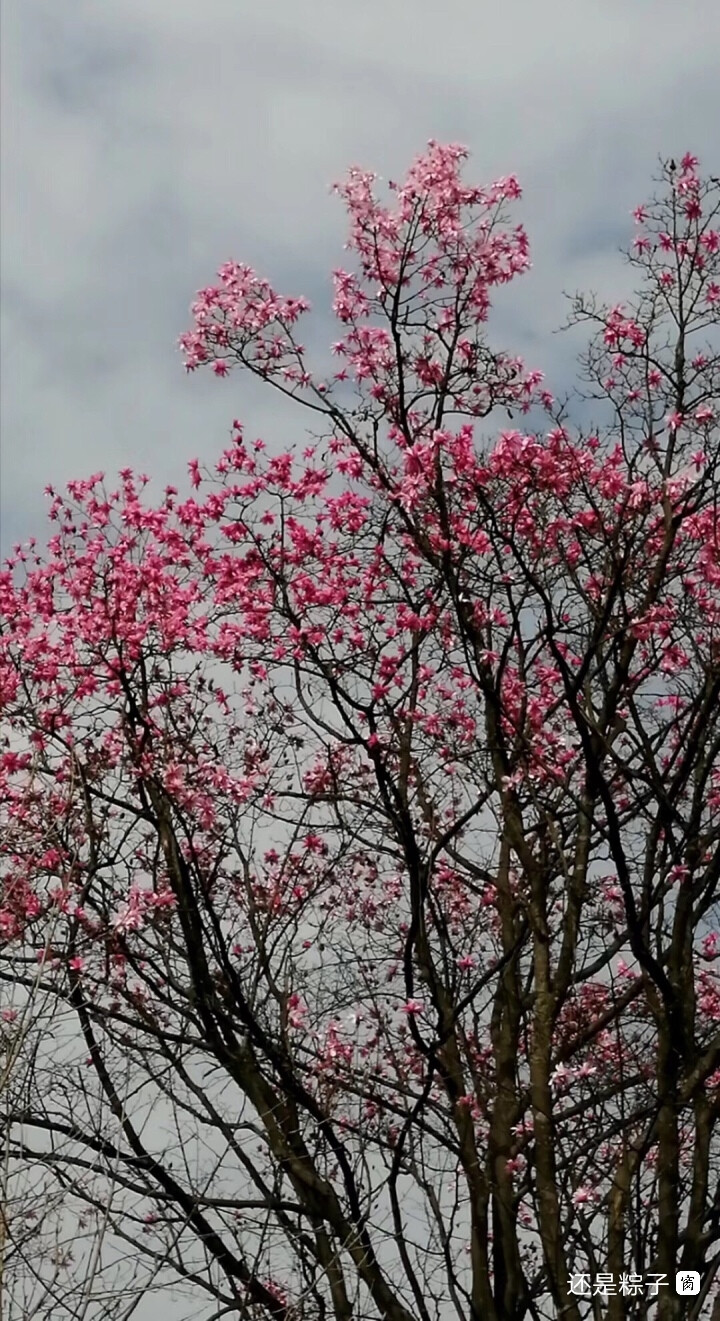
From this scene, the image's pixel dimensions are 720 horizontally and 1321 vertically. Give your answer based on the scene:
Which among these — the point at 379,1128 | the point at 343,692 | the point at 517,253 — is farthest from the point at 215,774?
the point at 517,253

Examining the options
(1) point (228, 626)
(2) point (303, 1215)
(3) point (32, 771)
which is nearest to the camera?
(3) point (32, 771)

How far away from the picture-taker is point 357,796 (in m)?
10.5

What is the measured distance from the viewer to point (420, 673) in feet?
34.4

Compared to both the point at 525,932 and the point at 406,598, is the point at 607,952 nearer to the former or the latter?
the point at 525,932

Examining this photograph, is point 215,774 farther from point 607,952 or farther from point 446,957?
point 607,952

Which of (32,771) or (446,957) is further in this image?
(446,957)

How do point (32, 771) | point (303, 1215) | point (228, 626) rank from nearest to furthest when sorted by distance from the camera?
point (32, 771) < point (303, 1215) < point (228, 626)

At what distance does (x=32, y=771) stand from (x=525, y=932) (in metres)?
3.46

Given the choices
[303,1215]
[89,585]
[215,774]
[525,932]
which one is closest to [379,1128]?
[303,1215]

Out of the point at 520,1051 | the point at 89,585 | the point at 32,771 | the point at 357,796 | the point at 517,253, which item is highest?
the point at 517,253

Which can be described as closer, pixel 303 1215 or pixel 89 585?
pixel 303 1215

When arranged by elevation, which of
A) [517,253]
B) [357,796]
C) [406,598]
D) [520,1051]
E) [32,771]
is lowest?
[520,1051]

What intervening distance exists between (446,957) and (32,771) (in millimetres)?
3255

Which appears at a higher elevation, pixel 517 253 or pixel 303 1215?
pixel 517 253
